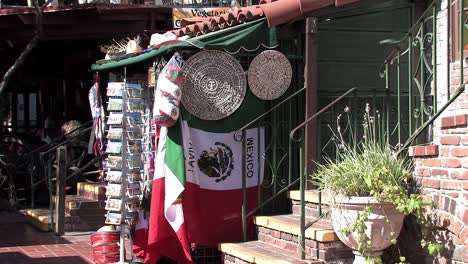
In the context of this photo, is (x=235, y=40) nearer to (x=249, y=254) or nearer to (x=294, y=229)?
(x=294, y=229)

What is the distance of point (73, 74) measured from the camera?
50.0 feet

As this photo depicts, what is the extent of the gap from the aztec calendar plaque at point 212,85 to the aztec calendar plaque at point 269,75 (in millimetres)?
139

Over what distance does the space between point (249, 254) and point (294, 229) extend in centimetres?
50

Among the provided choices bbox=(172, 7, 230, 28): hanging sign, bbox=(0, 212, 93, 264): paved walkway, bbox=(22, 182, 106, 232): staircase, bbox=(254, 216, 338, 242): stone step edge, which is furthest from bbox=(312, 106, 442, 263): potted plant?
bbox=(172, 7, 230, 28): hanging sign

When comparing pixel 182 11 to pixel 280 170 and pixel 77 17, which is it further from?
pixel 280 170

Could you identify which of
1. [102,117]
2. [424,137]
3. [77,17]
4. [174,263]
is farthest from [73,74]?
[424,137]

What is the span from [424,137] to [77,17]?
7600 millimetres

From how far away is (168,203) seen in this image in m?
6.44

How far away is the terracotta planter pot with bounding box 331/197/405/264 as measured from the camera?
4.88 m

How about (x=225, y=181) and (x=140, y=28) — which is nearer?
(x=225, y=181)

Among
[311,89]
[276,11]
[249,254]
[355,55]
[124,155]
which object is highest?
[276,11]

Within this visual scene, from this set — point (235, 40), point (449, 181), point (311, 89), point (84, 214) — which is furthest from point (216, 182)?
point (84, 214)

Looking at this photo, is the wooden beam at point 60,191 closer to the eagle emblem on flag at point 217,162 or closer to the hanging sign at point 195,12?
the hanging sign at point 195,12

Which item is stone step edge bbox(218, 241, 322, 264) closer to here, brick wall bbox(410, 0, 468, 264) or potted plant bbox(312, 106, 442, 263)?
potted plant bbox(312, 106, 442, 263)
